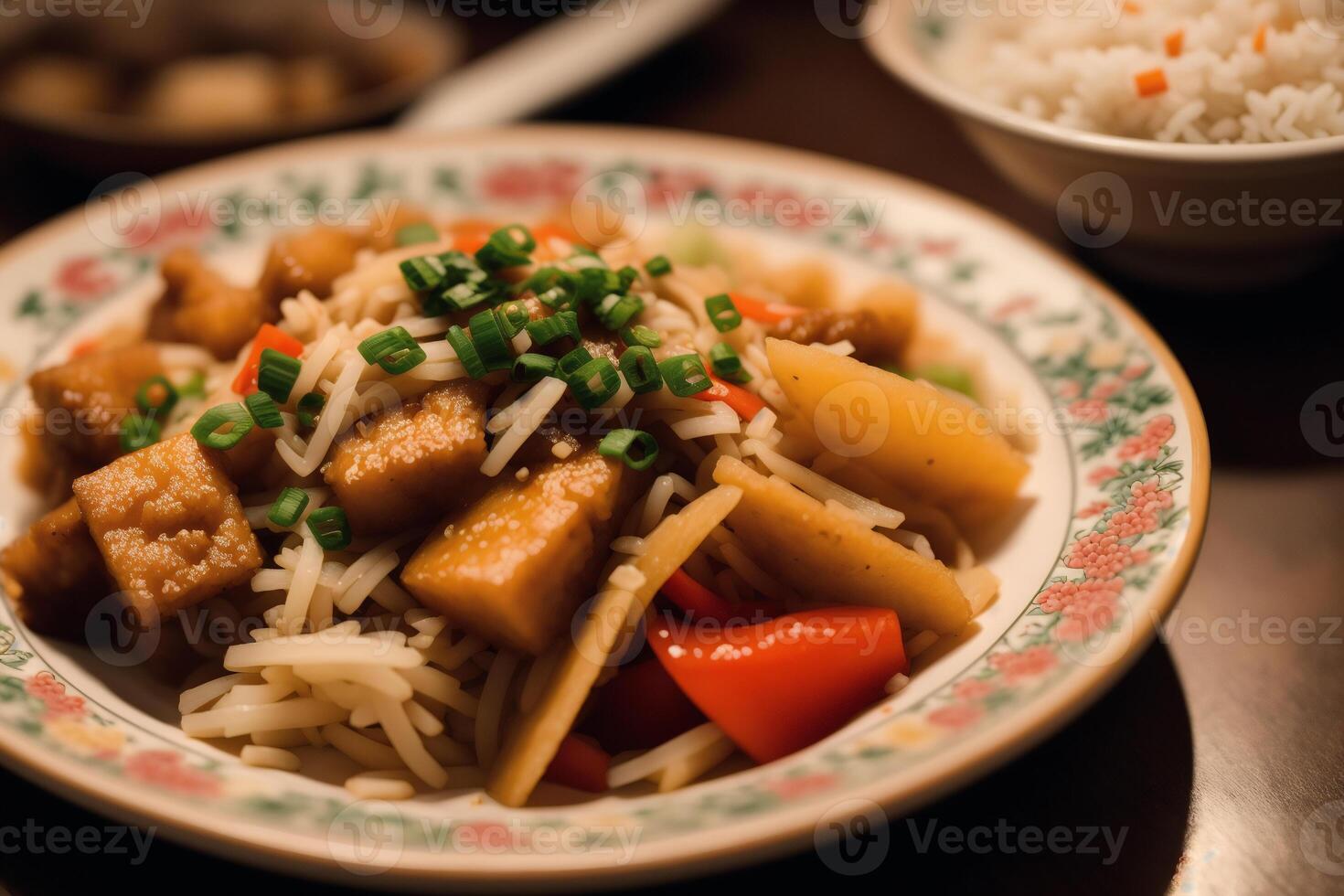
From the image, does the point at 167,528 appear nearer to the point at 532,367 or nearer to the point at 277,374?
the point at 277,374

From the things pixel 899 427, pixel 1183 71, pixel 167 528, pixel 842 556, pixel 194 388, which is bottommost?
pixel 194 388

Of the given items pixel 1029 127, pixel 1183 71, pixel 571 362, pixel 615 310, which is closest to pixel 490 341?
pixel 571 362

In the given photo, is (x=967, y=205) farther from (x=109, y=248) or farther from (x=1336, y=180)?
(x=109, y=248)

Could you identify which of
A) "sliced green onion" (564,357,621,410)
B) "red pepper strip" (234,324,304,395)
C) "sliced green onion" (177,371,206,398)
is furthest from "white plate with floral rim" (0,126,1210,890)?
"sliced green onion" (564,357,621,410)

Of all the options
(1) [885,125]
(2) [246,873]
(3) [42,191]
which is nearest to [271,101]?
(3) [42,191]

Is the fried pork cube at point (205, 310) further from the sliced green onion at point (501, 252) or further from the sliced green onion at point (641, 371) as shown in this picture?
the sliced green onion at point (641, 371)

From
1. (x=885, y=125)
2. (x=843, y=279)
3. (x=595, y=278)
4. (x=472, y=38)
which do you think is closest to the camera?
(x=595, y=278)
